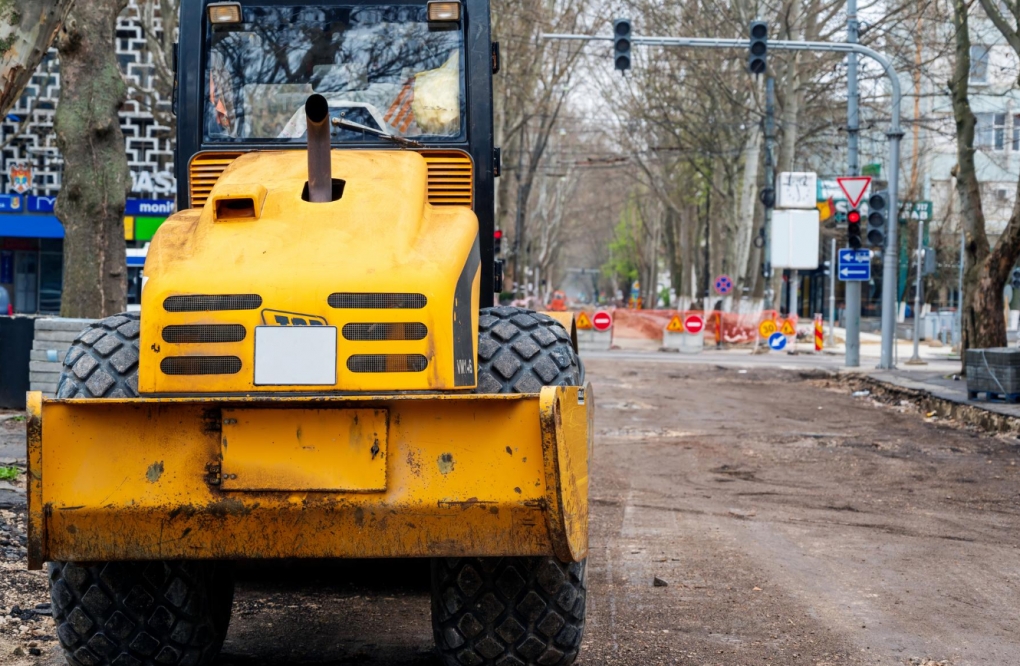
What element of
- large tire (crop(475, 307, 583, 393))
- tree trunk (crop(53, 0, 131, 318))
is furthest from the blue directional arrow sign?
large tire (crop(475, 307, 583, 393))

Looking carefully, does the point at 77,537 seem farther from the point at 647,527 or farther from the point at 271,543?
the point at 647,527

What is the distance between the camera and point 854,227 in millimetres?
27750

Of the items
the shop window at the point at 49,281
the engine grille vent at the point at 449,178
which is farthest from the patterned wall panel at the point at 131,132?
the engine grille vent at the point at 449,178

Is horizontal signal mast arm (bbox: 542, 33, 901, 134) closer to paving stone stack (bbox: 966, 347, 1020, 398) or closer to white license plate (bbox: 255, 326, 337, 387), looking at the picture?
paving stone stack (bbox: 966, 347, 1020, 398)

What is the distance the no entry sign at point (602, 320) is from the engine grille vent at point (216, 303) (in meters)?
34.9

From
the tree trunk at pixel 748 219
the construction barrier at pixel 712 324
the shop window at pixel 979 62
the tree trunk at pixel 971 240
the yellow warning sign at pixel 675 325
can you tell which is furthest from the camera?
the tree trunk at pixel 748 219

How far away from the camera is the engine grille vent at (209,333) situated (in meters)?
4.57

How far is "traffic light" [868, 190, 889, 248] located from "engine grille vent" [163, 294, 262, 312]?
76.0ft

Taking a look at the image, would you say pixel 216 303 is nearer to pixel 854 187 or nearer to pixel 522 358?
pixel 522 358

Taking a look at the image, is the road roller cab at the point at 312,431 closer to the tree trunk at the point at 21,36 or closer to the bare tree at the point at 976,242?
the tree trunk at the point at 21,36

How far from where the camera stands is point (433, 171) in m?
6.04

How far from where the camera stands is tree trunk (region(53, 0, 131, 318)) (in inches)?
545

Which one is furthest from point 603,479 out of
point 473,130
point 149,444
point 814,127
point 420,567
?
point 814,127

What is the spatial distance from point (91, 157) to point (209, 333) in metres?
10.3
